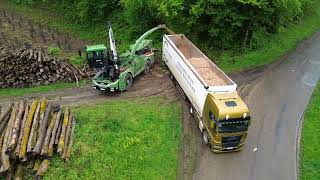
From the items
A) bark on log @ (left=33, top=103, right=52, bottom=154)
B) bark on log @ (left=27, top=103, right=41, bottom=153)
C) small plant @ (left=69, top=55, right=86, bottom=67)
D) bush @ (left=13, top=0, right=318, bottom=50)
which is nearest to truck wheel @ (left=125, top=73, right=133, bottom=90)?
small plant @ (left=69, top=55, right=86, bottom=67)

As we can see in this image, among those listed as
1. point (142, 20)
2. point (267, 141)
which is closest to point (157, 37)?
point (142, 20)

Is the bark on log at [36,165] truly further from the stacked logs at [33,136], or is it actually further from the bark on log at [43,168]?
the bark on log at [43,168]

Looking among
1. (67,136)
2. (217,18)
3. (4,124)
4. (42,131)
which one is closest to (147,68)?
(217,18)

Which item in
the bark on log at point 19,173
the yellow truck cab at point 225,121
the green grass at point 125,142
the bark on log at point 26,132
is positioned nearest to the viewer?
the bark on log at point 19,173

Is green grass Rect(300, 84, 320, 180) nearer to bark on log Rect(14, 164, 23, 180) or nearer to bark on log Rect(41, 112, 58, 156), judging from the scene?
bark on log Rect(41, 112, 58, 156)

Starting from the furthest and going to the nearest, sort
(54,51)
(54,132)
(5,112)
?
(54,51) < (5,112) < (54,132)

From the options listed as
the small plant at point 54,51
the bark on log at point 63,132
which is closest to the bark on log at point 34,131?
the bark on log at point 63,132

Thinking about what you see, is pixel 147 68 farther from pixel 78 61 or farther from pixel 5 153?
pixel 5 153
